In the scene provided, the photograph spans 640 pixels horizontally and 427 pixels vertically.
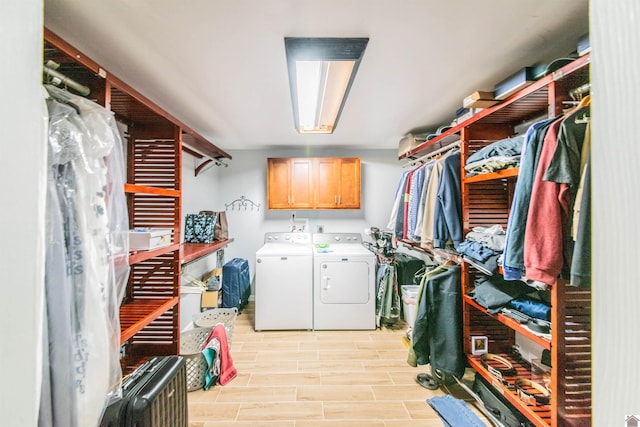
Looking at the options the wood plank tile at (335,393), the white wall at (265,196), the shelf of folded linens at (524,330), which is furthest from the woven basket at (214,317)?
the shelf of folded linens at (524,330)

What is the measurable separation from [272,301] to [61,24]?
2621mm

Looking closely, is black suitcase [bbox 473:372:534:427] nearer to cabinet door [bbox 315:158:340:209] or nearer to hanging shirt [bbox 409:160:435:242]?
hanging shirt [bbox 409:160:435:242]

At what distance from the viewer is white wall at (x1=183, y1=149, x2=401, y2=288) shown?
3803 millimetres

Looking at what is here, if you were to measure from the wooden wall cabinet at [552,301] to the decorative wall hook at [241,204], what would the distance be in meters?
2.66

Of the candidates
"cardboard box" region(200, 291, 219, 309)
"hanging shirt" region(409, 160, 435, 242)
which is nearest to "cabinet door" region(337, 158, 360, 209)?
"hanging shirt" region(409, 160, 435, 242)

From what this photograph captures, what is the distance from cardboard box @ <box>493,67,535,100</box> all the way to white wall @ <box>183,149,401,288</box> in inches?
90.2

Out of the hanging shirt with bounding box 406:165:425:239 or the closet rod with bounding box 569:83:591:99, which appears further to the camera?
the hanging shirt with bounding box 406:165:425:239

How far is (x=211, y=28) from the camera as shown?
47.5 inches

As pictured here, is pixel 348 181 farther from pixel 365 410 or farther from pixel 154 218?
pixel 365 410

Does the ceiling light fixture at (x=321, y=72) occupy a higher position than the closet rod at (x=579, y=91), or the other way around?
the ceiling light fixture at (x=321, y=72)

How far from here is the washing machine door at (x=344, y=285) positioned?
9.43 feet
